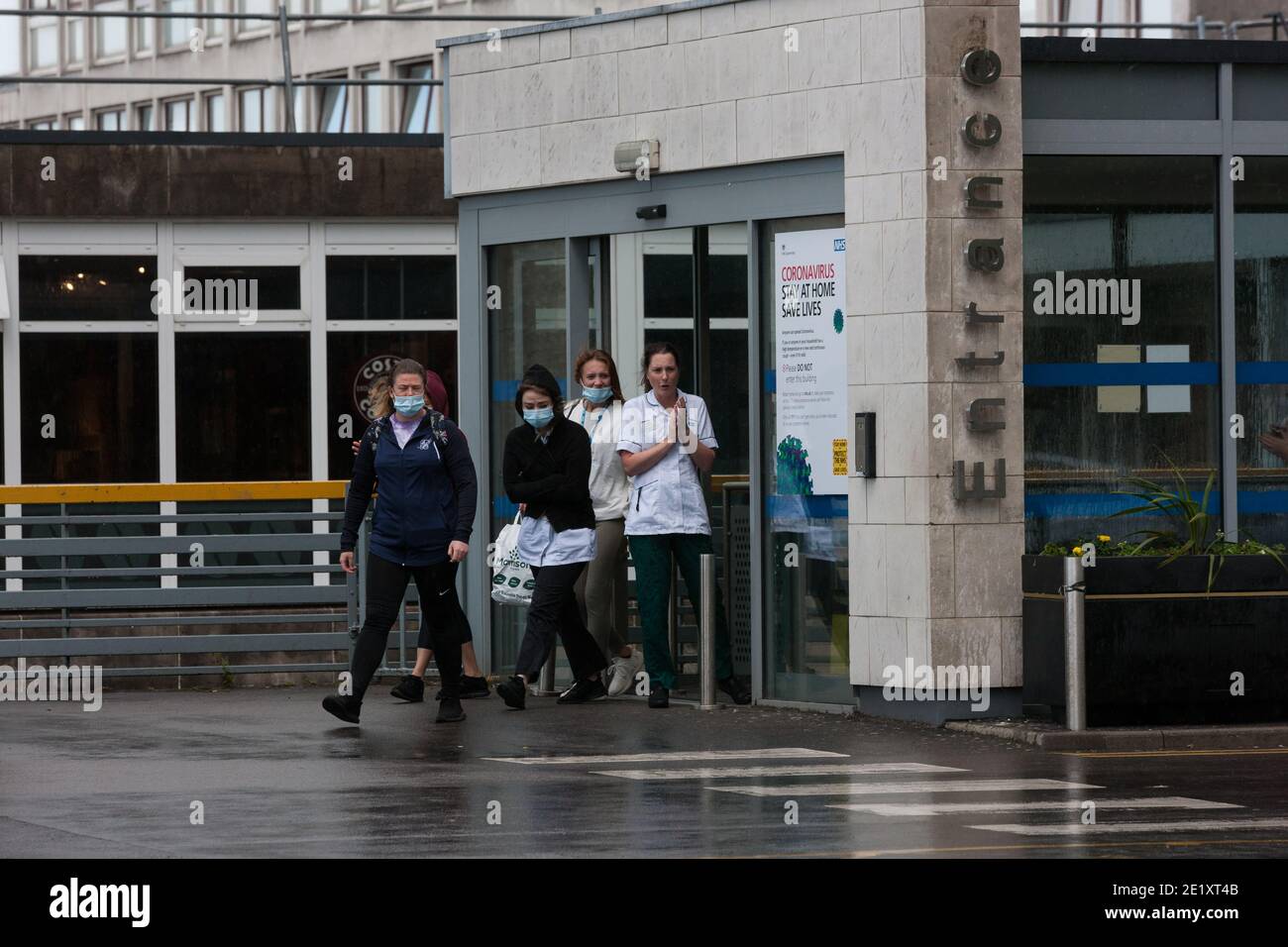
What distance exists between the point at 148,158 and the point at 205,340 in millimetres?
1707

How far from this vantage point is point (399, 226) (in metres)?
20.9

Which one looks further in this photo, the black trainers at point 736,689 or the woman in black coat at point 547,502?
the black trainers at point 736,689

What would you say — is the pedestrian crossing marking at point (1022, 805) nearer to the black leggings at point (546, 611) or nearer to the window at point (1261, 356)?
the black leggings at point (546, 611)

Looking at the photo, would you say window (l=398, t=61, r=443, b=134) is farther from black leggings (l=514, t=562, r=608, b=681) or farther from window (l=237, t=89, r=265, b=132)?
black leggings (l=514, t=562, r=608, b=681)

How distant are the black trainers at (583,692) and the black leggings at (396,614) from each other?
1.04 meters

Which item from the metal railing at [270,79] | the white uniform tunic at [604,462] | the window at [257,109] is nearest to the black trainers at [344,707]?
the white uniform tunic at [604,462]

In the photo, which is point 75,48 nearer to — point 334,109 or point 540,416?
point 334,109

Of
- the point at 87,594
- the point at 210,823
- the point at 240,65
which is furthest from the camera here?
the point at 240,65

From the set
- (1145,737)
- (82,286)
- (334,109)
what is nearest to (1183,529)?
(1145,737)

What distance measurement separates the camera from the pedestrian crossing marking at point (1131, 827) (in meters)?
9.14

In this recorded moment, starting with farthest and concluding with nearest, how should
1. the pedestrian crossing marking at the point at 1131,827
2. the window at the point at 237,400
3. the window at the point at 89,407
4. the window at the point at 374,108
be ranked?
1. the window at the point at 374,108
2. the window at the point at 237,400
3. the window at the point at 89,407
4. the pedestrian crossing marking at the point at 1131,827

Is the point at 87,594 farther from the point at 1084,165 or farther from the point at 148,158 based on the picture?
the point at 1084,165

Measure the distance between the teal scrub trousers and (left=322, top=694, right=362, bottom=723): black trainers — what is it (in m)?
1.81
